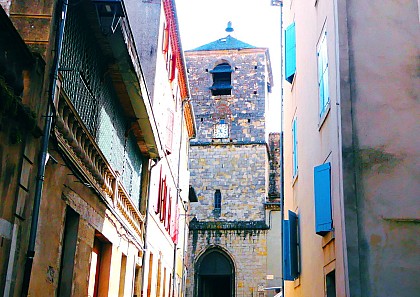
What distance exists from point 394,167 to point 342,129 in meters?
0.93

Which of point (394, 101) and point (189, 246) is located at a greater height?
point (189, 246)

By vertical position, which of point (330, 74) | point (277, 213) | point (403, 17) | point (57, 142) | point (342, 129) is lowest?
point (57, 142)

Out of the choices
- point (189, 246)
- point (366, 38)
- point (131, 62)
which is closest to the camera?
point (366, 38)

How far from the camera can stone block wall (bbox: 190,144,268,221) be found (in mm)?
36188

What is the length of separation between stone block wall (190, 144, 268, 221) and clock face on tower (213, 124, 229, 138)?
74 centimetres

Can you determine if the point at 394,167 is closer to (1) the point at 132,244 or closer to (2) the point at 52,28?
(2) the point at 52,28

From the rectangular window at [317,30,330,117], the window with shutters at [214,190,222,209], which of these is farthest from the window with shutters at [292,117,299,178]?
the window with shutters at [214,190,222,209]

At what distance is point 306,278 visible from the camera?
41.3 feet

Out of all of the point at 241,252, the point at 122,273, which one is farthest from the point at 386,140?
the point at 241,252

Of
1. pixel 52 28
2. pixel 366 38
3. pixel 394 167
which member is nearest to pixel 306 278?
pixel 394 167

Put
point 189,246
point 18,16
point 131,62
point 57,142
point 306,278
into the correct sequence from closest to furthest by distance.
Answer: point 18,16, point 57,142, point 131,62, point 306,278, point 189,246

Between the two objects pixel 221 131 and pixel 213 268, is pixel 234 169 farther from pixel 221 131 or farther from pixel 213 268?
pixel 213 268

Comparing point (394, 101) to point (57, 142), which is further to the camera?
point (394, 101)

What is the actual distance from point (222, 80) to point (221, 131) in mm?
3985
